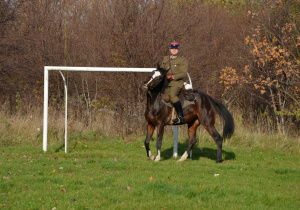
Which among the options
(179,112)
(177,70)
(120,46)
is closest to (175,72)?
(177,70)

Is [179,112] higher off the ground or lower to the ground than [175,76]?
lower

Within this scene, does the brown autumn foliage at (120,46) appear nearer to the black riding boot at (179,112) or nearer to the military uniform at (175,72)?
the military uniform at (175,72)

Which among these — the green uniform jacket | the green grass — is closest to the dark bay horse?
the green uniform jacket

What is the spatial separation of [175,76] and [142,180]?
11.7ft

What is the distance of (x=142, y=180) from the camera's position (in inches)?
325

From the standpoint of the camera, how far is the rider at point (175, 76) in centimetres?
1078

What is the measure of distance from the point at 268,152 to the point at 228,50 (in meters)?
10.3

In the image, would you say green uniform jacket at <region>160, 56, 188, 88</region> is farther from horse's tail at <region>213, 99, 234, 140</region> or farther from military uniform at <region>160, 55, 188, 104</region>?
horse's tail at <region>213, 99, 234, 140</region>

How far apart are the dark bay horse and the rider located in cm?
21

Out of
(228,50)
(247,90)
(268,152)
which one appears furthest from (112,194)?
(228,50)

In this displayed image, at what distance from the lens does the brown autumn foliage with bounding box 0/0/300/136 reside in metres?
17.1

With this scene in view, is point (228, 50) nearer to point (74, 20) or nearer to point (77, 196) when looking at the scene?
point (74, 20)

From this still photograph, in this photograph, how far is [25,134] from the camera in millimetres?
14664

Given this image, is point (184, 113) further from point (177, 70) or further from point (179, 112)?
point (177, 70)
